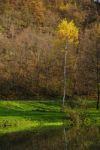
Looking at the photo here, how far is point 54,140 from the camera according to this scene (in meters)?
47.0

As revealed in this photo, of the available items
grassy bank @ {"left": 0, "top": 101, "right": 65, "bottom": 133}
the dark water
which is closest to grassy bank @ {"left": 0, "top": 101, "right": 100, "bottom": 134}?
grassy bank @ {"left": 0, "top": 101, "right": 65, "bottom": 133}

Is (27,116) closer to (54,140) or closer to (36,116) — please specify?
(36,116)

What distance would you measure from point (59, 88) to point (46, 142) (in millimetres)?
51752

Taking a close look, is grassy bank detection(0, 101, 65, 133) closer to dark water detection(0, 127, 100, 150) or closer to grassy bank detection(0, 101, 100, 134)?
grassy bank detection(0, 101, 100, 134)

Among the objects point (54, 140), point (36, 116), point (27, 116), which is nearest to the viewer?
point (54, 140)

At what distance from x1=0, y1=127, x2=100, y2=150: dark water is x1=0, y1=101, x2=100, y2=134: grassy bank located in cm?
343

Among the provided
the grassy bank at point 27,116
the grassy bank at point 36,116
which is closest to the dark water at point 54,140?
the grassy bank at point 36,116

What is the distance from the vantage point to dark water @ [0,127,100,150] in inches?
1660

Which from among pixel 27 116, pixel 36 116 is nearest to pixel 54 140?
pixel 27 116

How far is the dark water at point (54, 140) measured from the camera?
42.2 m

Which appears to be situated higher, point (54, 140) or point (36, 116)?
point (54, 140)

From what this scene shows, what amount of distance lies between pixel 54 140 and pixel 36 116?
1410cm

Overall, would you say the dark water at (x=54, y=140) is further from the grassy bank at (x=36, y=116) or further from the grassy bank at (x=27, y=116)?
the grassy bank at (x=27, y=116)

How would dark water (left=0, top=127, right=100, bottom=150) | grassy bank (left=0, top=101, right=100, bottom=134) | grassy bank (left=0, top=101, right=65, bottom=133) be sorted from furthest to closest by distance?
grassy bank (left=0, top=101, right=100, bottom=134), grassy bank (left=0, top=101, right=65, bottom=133), dark water (left=0, top=127, right=100, bottom=150)
